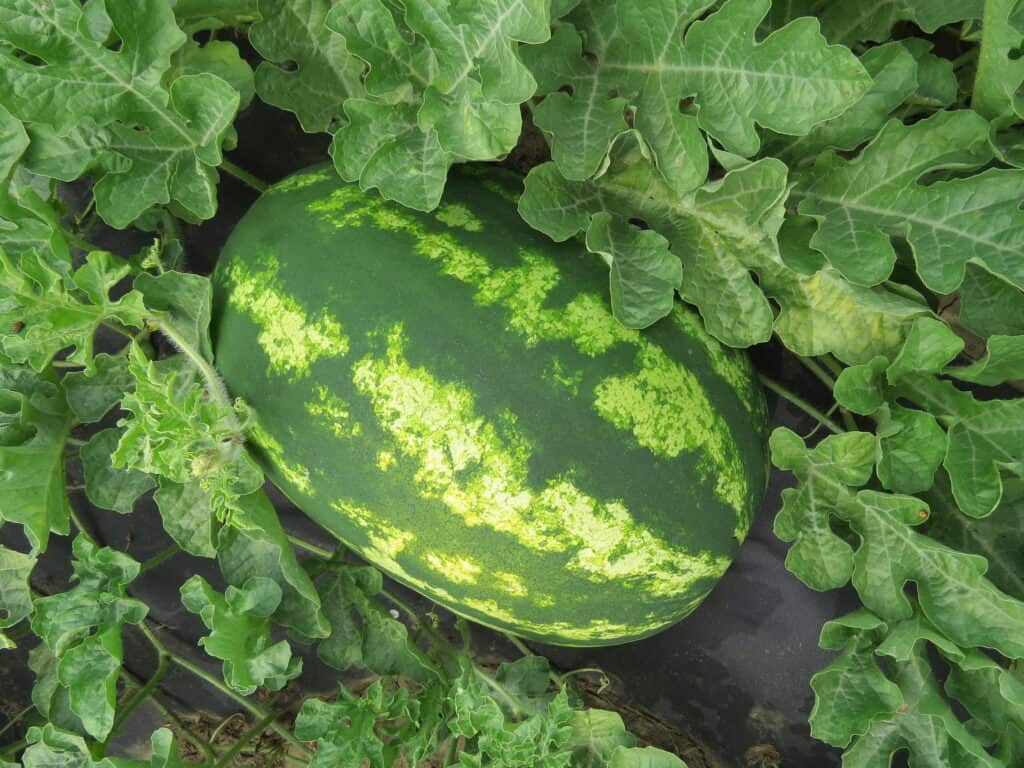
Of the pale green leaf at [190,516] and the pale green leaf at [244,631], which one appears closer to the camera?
the pale green leaf at [244,631]

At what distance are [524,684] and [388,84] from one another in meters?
1.32

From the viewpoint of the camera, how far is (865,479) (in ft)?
5.12

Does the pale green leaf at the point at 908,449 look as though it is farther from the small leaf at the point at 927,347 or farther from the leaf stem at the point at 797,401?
the leaf stem at the point at 797,401

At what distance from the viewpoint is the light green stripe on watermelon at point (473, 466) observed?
1461 millimetres

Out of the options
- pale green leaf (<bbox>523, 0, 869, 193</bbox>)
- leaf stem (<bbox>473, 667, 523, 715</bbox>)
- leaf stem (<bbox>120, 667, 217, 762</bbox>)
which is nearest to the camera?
Result: pale green leaf (<bbox>523, 0, 869, 193</bbox>)

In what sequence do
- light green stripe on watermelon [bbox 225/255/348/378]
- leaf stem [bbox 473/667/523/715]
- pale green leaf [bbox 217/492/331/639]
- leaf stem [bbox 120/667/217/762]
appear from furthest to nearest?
leaf stem [bbox 120/667/217/762], leaf stem [bbox 473/667/523/715], pale green leaf [bbox 217/492/331/639], light green stripe on watermelon [bbox 225/255/348/378]

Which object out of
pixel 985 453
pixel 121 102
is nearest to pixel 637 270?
pixel 985 453

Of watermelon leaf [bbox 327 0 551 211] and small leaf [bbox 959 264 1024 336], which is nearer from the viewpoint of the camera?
watermelon leaf [bbox 327 0 551 211]

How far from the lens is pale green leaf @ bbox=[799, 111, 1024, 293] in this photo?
141cm

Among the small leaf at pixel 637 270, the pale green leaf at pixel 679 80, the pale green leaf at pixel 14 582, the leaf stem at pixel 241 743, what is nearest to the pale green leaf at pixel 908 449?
the small leaf at pixel 637 270

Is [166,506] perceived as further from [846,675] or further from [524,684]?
[846,675]

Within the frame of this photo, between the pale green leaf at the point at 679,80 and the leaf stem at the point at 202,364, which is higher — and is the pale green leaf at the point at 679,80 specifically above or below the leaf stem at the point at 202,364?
above

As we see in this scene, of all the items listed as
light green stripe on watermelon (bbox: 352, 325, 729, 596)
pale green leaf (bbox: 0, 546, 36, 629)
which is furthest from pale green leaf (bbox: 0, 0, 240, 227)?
pale green leaf (bbox: 0, 546, 36, 629)

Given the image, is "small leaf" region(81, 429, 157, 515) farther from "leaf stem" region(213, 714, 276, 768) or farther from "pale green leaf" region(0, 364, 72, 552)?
"leaf stem" region(213, 714, 276, 768)
